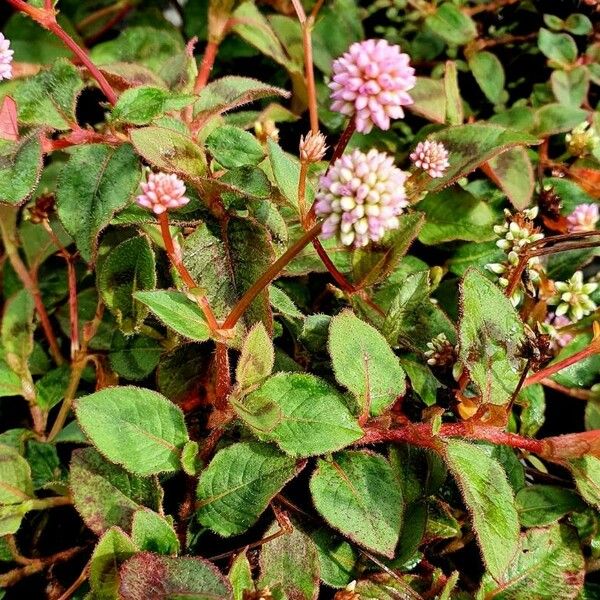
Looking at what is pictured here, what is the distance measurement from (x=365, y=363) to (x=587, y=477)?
38 centimetres

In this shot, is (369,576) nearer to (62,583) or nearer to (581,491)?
(581,491)

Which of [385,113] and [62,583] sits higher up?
[385,113]

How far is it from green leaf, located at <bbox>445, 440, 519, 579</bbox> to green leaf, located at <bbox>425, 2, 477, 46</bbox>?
1.04 m

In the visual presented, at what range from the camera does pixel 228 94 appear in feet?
4.64

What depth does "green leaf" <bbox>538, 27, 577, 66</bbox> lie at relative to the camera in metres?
1.78

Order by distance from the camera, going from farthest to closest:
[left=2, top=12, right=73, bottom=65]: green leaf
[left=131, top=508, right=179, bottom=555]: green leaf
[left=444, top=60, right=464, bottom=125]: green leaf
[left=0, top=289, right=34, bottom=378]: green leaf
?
[left=2, top=12, right=73, bottom=65]: green leaf, [left=444, top=60, right=464, bottom=125]: green leaf, [left=0, top=289, right=34, bottom=378]: green leaf, [left=131, top=508, right=179, bottom=555]: green leaf

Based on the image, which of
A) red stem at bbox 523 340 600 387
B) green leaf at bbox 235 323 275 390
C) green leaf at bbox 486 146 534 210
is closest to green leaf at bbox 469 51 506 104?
green leaf at bbox 486 146 534 210

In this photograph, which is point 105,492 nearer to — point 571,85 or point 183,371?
point 183,371

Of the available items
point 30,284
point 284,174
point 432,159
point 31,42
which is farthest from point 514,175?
point 31,42

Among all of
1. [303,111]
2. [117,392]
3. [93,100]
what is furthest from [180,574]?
[93,100]

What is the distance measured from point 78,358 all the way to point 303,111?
0.81 metres

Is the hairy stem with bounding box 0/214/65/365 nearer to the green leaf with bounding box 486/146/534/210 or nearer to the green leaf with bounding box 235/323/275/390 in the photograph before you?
the green leaf with bounding box 235/323/275/390

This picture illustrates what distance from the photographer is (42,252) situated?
1.62 metres

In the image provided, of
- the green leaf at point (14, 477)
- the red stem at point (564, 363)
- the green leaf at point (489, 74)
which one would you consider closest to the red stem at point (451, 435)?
the red stem at point (564, 363)
